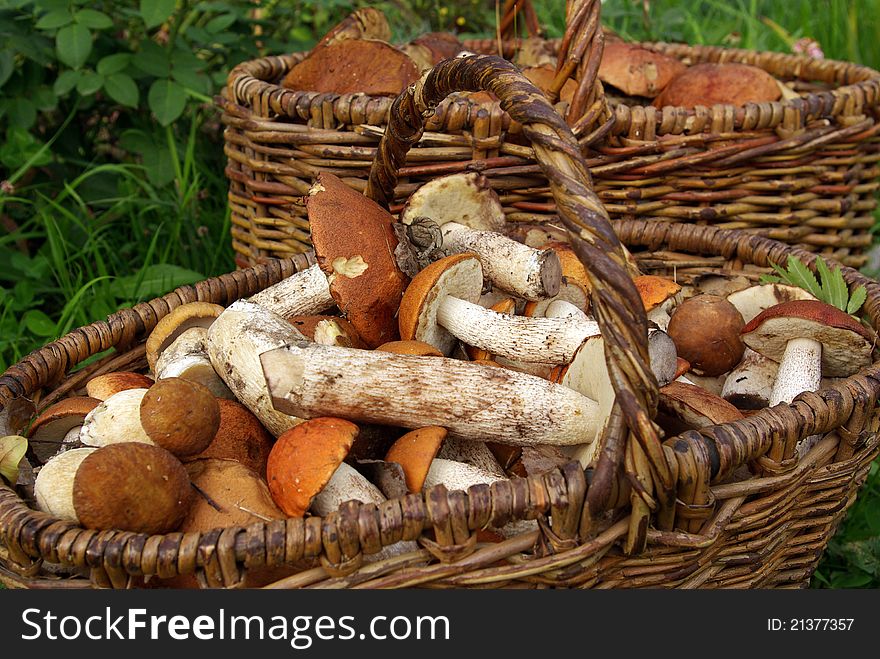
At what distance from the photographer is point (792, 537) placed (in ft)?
5.12

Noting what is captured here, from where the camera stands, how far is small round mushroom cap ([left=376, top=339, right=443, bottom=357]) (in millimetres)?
1486

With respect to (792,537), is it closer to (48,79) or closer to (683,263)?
(683,263)

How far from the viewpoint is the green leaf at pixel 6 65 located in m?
2.67

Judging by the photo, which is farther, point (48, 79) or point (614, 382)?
point (48, 79)

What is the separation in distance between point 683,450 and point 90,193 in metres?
2.61

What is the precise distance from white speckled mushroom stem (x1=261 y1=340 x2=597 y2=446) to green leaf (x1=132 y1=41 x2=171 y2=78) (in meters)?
1.81

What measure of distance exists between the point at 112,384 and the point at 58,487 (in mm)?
378

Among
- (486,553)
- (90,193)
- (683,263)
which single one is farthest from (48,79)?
(486,553)

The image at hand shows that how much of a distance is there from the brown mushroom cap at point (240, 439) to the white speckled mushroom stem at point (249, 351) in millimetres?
17

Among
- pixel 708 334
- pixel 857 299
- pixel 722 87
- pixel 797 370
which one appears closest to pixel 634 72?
pixel 722 87

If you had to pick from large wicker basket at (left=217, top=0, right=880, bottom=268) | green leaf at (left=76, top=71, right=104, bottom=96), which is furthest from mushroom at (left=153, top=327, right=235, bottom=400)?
green leaf at (left=76, top=71, right=104, bottom=96)

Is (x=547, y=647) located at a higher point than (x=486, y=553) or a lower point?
lower

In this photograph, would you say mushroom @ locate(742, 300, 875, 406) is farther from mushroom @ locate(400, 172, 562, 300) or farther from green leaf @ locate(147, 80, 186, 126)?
green leaf @ locate(147, 80, 186, 126)

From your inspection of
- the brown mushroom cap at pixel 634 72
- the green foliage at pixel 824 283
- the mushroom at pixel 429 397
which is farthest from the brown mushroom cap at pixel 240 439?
the brown mushroom cap at pixel 634 72
